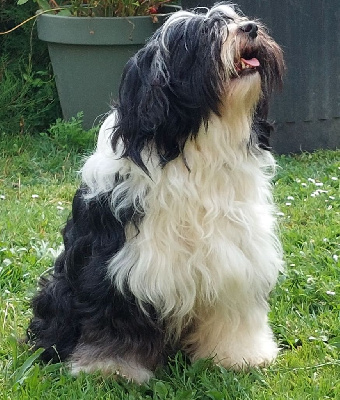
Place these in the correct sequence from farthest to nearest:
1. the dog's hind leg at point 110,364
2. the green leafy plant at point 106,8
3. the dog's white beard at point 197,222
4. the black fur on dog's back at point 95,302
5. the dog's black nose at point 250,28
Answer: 1. the green leafy plant at point 106,8
2. the dog's hind leg at point 110,364
3. the black fur on dog's back at point 95,302
4. the dog's white beard at point 197,222
5. the dog's black nose at point 250,28

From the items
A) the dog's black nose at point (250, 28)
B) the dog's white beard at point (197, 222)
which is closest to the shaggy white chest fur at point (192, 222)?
the dog's white beard at point (197, 222)

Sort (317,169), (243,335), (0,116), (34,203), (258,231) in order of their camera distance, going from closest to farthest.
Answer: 1. (258,231)
2. (243,335)
3. (34,203)
4. (317,169)
5. (0,116)

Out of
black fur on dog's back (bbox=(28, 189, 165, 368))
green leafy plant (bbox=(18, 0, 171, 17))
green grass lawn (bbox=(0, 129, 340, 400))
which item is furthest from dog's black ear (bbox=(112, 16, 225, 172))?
green leafy plant (bbox=(18, 0, 171, 17))

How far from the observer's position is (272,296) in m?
3.38

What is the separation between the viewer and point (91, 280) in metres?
2.74

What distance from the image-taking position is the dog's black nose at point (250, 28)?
96.0 inches

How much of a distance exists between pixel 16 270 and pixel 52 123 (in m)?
2.77

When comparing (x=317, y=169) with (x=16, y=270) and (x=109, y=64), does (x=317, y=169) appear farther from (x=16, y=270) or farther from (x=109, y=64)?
(x=16, y=270)

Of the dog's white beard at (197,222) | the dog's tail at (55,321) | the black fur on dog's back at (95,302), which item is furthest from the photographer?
the dog's tail at (55,321)

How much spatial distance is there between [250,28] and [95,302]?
3.42 feet

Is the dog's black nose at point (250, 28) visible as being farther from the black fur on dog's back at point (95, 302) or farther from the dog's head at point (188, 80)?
the black fur on dog's back at point (95, 302)

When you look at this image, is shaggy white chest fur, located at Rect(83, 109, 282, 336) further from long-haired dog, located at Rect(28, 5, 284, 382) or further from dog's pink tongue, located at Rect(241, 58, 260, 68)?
dog's pink tongue, located at Rect(241, 58, 260, 68)

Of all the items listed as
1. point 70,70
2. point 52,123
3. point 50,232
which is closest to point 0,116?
point 52,123

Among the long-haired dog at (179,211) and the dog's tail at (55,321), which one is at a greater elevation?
the long-haired dog at (179,211)
